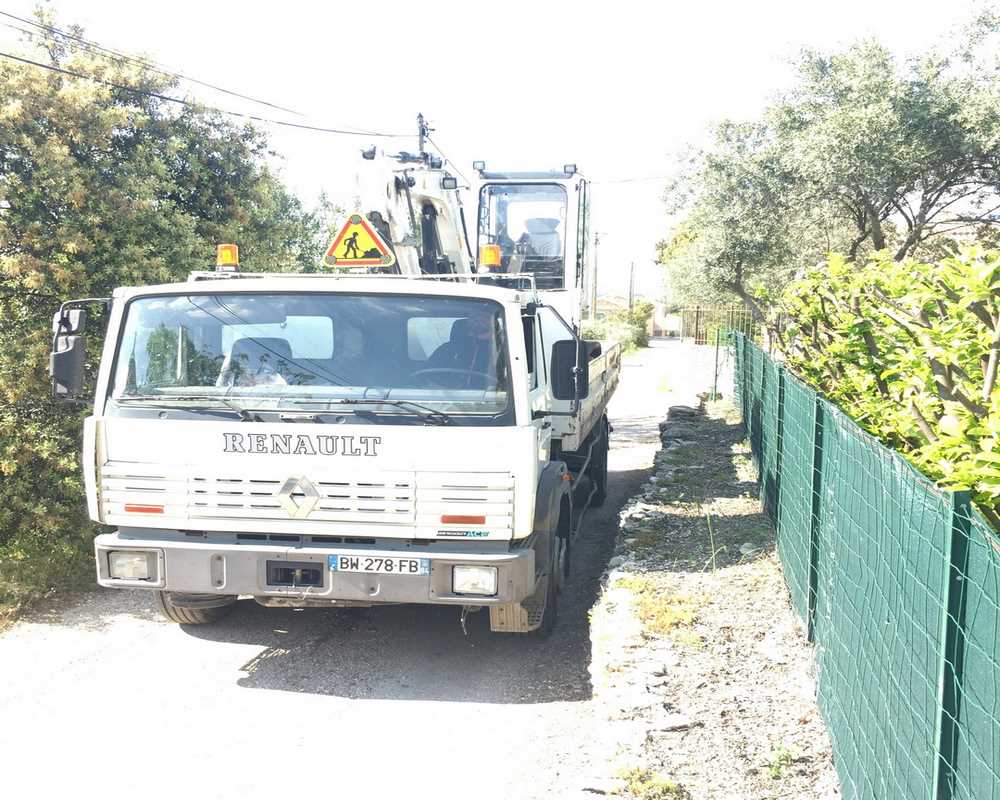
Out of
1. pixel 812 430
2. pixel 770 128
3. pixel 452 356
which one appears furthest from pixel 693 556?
pixel 770 128

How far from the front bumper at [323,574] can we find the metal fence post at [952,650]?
303cm

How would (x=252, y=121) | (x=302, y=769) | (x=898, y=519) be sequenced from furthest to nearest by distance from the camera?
(x=252, y=121) < (x=302, y=769) < (x=898, y=519)

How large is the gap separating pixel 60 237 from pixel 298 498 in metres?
3.91

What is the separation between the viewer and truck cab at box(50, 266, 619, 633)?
211 inches

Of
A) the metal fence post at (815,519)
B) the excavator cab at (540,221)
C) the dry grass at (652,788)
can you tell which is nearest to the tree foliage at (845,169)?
the excavator cab at (540,221)

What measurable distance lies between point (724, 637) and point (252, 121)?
283 inches

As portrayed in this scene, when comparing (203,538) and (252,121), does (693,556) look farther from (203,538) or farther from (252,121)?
(252,121)

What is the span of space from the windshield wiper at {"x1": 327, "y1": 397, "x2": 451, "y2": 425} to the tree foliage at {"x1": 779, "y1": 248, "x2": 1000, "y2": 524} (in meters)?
2.23

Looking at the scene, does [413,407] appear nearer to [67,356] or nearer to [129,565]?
[129,565]

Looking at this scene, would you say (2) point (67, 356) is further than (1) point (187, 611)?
No

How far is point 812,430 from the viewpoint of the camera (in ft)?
18.2

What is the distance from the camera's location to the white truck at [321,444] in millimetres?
5367

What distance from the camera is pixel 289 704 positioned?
17.9 feet

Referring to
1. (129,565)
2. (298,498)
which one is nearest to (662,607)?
(298,498)
